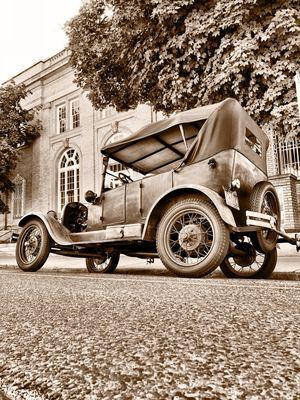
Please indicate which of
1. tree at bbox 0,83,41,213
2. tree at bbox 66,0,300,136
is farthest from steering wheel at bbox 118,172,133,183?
tree at bbox 0,83,41,213

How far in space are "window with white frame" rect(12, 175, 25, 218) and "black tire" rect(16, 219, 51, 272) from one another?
626 inches

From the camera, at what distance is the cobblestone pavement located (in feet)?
2.28

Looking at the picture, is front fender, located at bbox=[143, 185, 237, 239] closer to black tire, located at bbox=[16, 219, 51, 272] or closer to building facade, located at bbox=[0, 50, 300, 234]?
black tire, located at bbox=[16, 219, 51, 272]

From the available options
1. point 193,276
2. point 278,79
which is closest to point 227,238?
point 193,276

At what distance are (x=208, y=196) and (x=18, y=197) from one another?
19.7 meters

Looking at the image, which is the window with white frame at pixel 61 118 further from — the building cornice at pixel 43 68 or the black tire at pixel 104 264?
the black tire at pixel 104 264

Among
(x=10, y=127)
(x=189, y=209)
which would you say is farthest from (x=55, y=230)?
(x=10, y=127)

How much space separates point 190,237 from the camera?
3.98m

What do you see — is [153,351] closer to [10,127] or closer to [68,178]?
[68,178]

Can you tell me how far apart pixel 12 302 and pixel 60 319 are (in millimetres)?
801

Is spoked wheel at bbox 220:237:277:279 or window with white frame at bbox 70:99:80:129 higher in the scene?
window with white frame at bbox 70:99:80:129

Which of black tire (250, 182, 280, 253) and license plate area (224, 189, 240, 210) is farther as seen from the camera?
black tire (250, 182, 280, 253)

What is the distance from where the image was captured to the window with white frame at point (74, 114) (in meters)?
19.4

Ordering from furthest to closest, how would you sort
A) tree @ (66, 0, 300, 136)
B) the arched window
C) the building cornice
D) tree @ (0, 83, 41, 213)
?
1. the building cornice
2. the arched window
3. tree @ (0, 83, 41, 213)
4. tree @ (66, 0, 300, 136)
